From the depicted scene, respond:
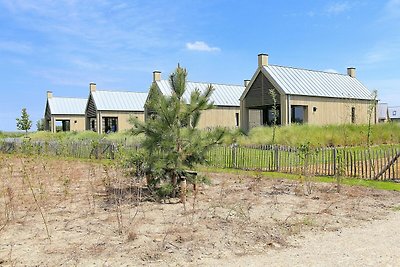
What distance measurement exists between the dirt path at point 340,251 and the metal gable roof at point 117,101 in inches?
1553

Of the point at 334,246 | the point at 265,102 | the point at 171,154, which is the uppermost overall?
the point at 265,102

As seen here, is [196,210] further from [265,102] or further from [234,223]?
[265,102]

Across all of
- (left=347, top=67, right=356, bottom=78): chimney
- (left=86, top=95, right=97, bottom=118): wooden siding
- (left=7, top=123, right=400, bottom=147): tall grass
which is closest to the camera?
(left=7, top=123, right=400, bottom=147): tall grass

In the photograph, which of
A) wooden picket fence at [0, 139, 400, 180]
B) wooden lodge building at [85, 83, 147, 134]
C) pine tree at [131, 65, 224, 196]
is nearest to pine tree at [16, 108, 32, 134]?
wooden lodge building at [85, 83, 147, 134]

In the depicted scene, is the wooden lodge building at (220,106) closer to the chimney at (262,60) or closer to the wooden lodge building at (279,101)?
the wooden lodge building at (279,101)

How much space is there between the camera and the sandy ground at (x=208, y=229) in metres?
5.32

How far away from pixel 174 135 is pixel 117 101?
37.7m

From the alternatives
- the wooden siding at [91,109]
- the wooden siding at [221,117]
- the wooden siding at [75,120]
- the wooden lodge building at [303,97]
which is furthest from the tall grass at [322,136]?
the wooden siding at [75,120]

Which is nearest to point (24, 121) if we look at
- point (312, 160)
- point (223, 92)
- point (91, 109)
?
point (91, 109)

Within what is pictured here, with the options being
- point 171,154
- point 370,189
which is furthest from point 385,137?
point 171,154

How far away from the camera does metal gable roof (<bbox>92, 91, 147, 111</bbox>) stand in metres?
43.9

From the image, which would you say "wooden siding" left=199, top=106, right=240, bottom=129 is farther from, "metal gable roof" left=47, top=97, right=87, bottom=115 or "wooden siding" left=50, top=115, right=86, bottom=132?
"metal gable roof" left=47, top=97, right=87, bottom=115

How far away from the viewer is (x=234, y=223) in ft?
22.9

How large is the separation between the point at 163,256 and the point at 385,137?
971 inches
